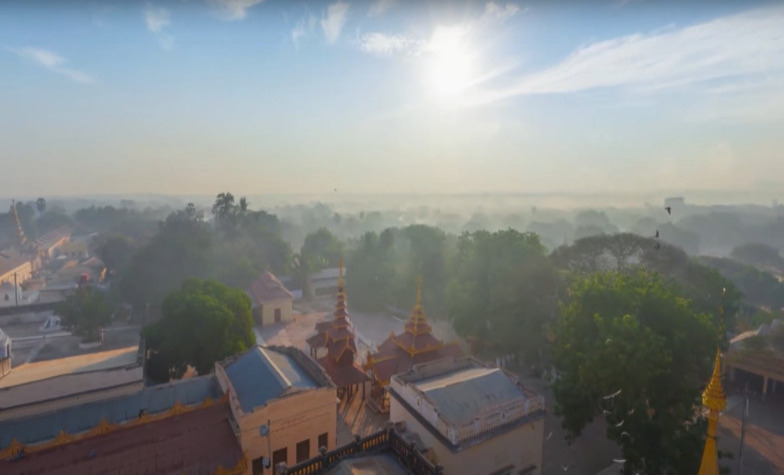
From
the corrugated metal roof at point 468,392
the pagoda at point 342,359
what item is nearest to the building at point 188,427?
the corrugated metal roof at point 468,392

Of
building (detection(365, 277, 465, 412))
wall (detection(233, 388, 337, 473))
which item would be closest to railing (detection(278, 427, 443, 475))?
wall (detection(233, 388, 337, 473))

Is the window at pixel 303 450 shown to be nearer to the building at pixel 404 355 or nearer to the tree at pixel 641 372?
the building at pixel 404 355

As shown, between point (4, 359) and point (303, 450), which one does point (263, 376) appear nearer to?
point (303, 450)

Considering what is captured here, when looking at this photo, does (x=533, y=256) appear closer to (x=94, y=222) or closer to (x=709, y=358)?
(x=709, y=358)

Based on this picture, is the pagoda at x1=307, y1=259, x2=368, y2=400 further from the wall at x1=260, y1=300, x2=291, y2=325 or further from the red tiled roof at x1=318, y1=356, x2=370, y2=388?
the wall at x1=260, y1=300, x2=291, y2=325

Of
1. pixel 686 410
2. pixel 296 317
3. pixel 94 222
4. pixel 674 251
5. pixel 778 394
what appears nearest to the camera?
pixel 686 410

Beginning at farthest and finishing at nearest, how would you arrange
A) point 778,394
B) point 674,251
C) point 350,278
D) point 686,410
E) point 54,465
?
point 350,278
point 674,251
point 778,394
point 686,410
point 54,465

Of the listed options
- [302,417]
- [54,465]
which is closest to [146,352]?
[54,465]
